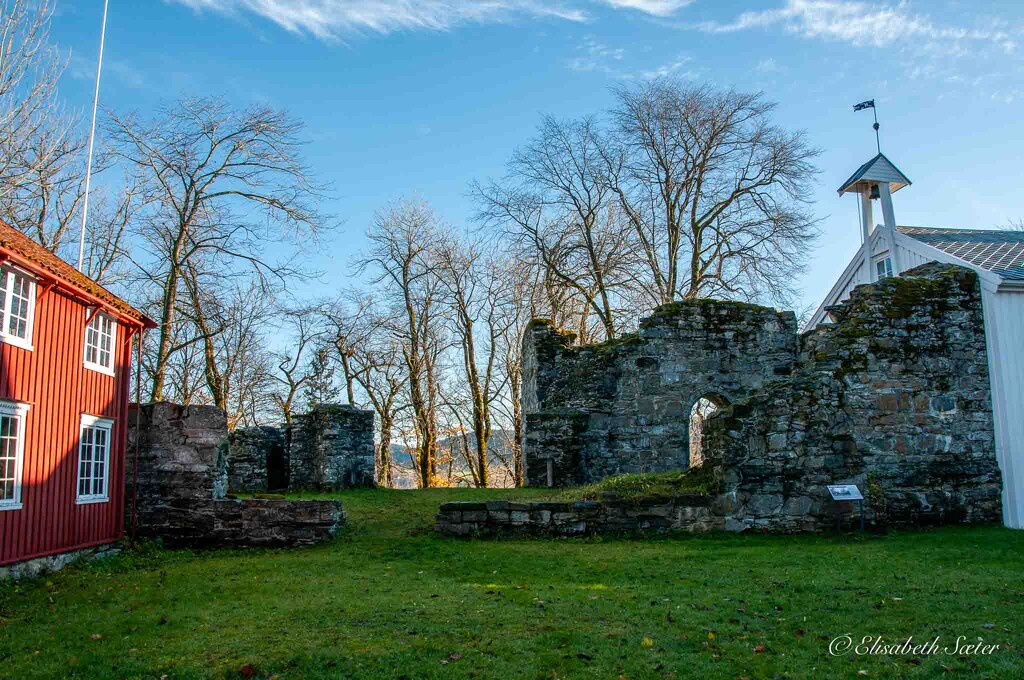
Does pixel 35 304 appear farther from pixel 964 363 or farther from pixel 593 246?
pixel 593 246

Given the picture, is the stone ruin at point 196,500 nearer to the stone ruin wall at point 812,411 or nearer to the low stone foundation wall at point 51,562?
the low stone foundation wall at point 51,562

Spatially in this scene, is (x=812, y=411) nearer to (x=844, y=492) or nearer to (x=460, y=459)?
(x=844, y=492)

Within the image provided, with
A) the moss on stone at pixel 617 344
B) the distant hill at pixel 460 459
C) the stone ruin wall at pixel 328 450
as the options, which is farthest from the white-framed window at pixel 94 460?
the distant hill at pixel 460 459

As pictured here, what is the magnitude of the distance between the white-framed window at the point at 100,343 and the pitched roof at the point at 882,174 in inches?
717

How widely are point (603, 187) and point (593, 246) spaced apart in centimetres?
229

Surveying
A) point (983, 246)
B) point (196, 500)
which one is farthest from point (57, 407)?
point (983, 246)

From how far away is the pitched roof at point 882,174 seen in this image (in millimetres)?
20172

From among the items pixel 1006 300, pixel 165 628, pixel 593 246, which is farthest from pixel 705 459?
pixel 593 246

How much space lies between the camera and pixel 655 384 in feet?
62.9

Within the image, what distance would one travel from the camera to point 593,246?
97.6 ft

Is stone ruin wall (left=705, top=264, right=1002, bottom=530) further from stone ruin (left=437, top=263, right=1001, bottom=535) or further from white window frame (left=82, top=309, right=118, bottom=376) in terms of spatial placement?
white window frame (left=82, top=309, right=118, bottom=376)

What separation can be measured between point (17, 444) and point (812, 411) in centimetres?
1256

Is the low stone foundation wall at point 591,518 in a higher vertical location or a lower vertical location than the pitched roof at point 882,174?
lower

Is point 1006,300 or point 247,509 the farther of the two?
point 1006,300
